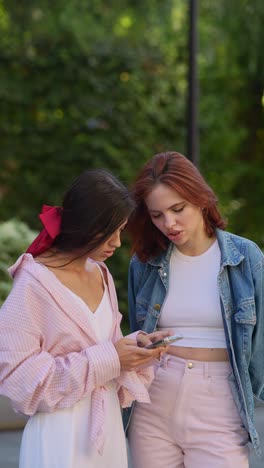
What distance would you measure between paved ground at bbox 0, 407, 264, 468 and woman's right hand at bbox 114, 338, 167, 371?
3.08 m

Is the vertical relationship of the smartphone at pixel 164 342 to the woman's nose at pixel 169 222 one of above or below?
below

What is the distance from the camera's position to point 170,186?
3564mm

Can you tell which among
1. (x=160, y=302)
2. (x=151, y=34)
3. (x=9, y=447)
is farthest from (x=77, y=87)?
(x=160, y=302)

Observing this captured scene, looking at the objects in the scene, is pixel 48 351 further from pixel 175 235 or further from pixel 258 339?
pixel 258 339

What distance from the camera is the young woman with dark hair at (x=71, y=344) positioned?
10.1 feet

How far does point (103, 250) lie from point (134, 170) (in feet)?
29.8

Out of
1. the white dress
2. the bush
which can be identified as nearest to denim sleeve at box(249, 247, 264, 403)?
the white dress

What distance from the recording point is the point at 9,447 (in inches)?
261

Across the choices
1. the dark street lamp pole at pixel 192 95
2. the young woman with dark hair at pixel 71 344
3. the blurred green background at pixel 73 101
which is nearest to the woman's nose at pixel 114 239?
the young woman with dark hair at pixel 71 344

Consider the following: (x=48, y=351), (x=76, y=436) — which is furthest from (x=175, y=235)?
(x=76, y=436)

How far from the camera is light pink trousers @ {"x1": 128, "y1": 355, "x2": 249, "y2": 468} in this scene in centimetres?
353

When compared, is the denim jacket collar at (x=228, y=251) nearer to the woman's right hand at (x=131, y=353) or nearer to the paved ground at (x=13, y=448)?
the woman's right hand at (x=131, y=353)

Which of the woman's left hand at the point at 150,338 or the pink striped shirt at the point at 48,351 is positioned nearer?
the pink striped shirt at the point at 48,351

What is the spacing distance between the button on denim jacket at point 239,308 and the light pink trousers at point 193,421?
2.0 inches
